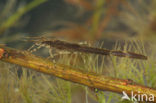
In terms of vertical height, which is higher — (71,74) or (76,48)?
(76,48)

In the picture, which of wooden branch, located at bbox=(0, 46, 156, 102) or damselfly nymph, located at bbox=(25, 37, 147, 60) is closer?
wooden branch, located at bbox=(0, 46, 156, 102)

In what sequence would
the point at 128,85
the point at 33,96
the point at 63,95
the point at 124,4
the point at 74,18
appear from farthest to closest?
the point at 74,18, the point at 124,4, the point at 33,96, the point at 63,95, the point at 128,85

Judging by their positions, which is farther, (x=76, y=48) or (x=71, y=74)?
(x=76, y=48)

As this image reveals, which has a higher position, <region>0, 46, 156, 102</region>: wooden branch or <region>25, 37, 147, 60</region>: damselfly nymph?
<region>25, 37, 147, 60</region>: damselfly nymph

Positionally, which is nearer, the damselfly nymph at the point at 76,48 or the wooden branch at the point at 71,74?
the wooden branch at the point at 71,74

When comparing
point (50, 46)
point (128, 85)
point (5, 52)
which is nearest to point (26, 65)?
point (5, 52)

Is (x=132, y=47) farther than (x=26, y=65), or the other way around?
(x=132, y=47)

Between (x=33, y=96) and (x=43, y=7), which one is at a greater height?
(x=43, y=7)

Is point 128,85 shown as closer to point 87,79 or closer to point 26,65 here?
point 87,79
